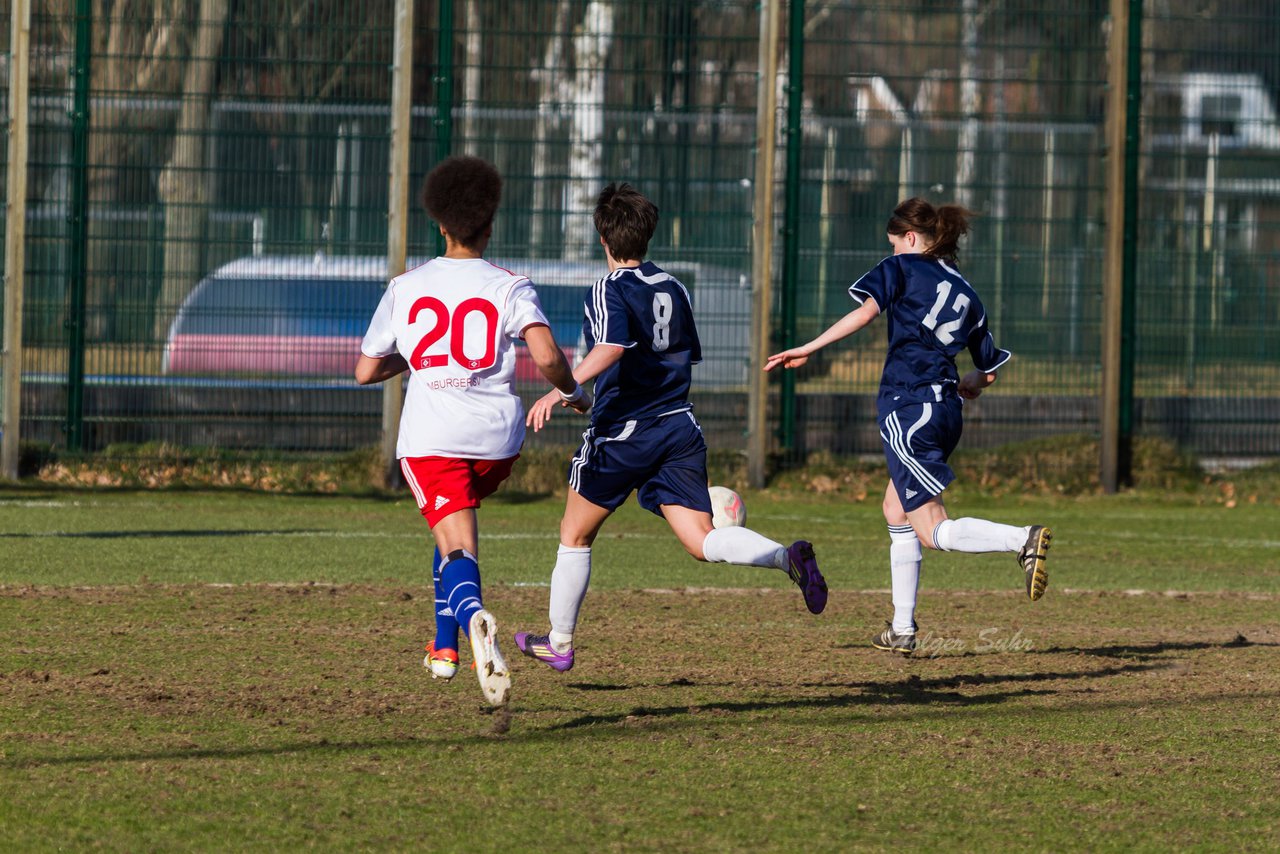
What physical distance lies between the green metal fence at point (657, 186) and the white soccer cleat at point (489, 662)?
8.81 meters

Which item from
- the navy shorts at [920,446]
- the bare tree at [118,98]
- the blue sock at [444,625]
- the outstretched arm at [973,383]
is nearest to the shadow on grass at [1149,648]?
the navy shorts at [920,446]

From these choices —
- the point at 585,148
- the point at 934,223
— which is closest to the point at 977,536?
the point at 934,223

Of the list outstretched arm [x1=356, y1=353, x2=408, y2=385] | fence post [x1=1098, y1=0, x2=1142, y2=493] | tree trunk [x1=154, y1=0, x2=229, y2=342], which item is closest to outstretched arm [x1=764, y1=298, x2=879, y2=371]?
outstretched arm [x1=356, y1=353, x2=408, y2=385]

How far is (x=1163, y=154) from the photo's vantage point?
1462 cm

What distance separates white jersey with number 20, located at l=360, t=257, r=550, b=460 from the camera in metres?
5.41

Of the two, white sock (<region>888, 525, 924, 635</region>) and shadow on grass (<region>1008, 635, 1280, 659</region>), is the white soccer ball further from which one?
shadow on grass (<region>1008, 635, 1280, 659</region>)

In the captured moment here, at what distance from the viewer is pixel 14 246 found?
43.9ft

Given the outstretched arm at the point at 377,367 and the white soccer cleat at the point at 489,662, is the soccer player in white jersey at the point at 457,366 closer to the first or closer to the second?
the outstretched arm at the point at 377,367

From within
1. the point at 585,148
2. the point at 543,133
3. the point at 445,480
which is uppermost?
the point at 543,133

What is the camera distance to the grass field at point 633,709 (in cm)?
429

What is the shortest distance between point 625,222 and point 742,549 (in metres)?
1.19

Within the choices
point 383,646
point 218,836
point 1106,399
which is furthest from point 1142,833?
point 1106,399

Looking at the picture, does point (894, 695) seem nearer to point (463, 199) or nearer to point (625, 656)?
point (625, 656)

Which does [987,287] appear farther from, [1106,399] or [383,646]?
[383,646]
